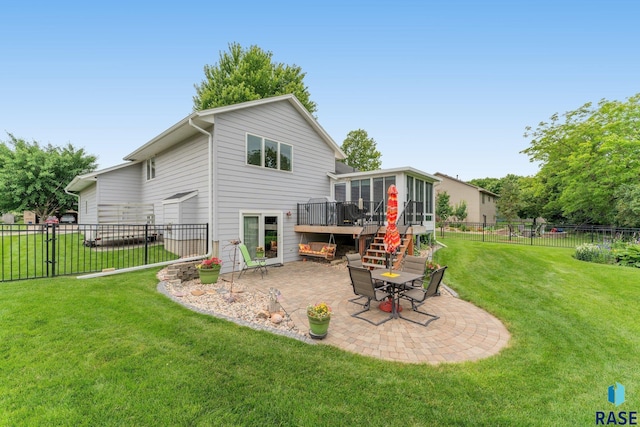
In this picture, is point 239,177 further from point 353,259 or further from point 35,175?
point 35,175

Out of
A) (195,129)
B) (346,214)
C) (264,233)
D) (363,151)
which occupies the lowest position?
(264,233)

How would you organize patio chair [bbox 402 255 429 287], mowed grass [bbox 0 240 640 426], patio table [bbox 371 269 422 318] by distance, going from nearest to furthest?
mowed grass [bbox 0 240 640 426] < patio table [bbox 371 269 422 318] < patio chair [bbox 402 255 429 287]

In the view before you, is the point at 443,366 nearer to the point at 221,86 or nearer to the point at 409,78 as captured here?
the point at 409,78

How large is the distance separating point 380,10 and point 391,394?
43.9 feet

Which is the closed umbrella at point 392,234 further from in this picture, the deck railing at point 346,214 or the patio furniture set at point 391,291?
the deck railing at point 346,214

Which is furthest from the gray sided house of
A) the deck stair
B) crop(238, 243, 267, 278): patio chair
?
the deck stair

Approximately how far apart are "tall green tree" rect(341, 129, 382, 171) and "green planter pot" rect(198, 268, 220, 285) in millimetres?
24633

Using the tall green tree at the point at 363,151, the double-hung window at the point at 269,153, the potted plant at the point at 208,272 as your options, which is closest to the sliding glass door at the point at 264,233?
the double-hung window at the point at 269,153

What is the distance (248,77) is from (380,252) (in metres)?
17.6

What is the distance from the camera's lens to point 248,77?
62.9ft

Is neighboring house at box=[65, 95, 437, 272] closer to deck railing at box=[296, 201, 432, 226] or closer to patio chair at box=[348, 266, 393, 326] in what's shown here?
deck railing at box=[296, 201, 432, 226]

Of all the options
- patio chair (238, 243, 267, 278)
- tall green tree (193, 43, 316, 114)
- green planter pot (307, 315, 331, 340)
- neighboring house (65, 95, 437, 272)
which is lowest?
green planter pot (307, 315, 331, 340)

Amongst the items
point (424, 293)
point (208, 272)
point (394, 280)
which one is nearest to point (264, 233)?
point (208, 272)

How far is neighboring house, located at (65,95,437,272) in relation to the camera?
28.4 feet
